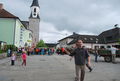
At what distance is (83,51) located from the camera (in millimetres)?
6922

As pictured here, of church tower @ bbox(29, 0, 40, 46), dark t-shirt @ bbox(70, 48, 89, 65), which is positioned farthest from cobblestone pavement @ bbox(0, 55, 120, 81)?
church tower @ bbox(29, 0, 40, 46)

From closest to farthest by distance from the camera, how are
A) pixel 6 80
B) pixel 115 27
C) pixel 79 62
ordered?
pixel 79 62, pixel 6 80, pixel 115 27

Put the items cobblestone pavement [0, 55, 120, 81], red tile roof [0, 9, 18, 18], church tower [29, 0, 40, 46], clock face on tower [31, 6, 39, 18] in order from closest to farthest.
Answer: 1. cobblestone pavement [0, 55, 120, 81]
2. red tile roof [0, 9, 18, 18]
3. church tower [29, 0, 40, 46]
4. clock face on tower [31, 6, 39, 18]

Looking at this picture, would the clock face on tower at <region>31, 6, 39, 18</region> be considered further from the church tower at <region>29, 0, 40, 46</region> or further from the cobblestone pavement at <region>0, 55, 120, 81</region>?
the cobblestone pavement at <region>0, 55, 120, 81</region>

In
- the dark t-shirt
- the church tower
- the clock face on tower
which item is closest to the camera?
the dark t-shirt

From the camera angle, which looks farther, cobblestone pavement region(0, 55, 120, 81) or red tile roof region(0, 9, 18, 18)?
red tile roof region(0, 9, 18, 18)

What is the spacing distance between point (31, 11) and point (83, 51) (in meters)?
78.6

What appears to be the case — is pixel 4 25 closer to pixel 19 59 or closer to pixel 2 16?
pixel 2 16

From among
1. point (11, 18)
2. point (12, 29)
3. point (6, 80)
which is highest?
point (11, 18)

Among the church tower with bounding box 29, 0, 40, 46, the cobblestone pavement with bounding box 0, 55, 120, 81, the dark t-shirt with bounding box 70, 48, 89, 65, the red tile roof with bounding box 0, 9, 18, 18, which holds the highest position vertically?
the church tower with bounding box 29, 0, 40, 46

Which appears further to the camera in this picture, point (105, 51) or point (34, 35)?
point (34, 35)

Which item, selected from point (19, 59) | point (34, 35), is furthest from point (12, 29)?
point (34, 35)

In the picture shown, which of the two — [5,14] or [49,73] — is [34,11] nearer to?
[5,14]

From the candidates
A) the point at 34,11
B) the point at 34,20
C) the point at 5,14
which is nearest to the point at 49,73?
the point at 5,14
